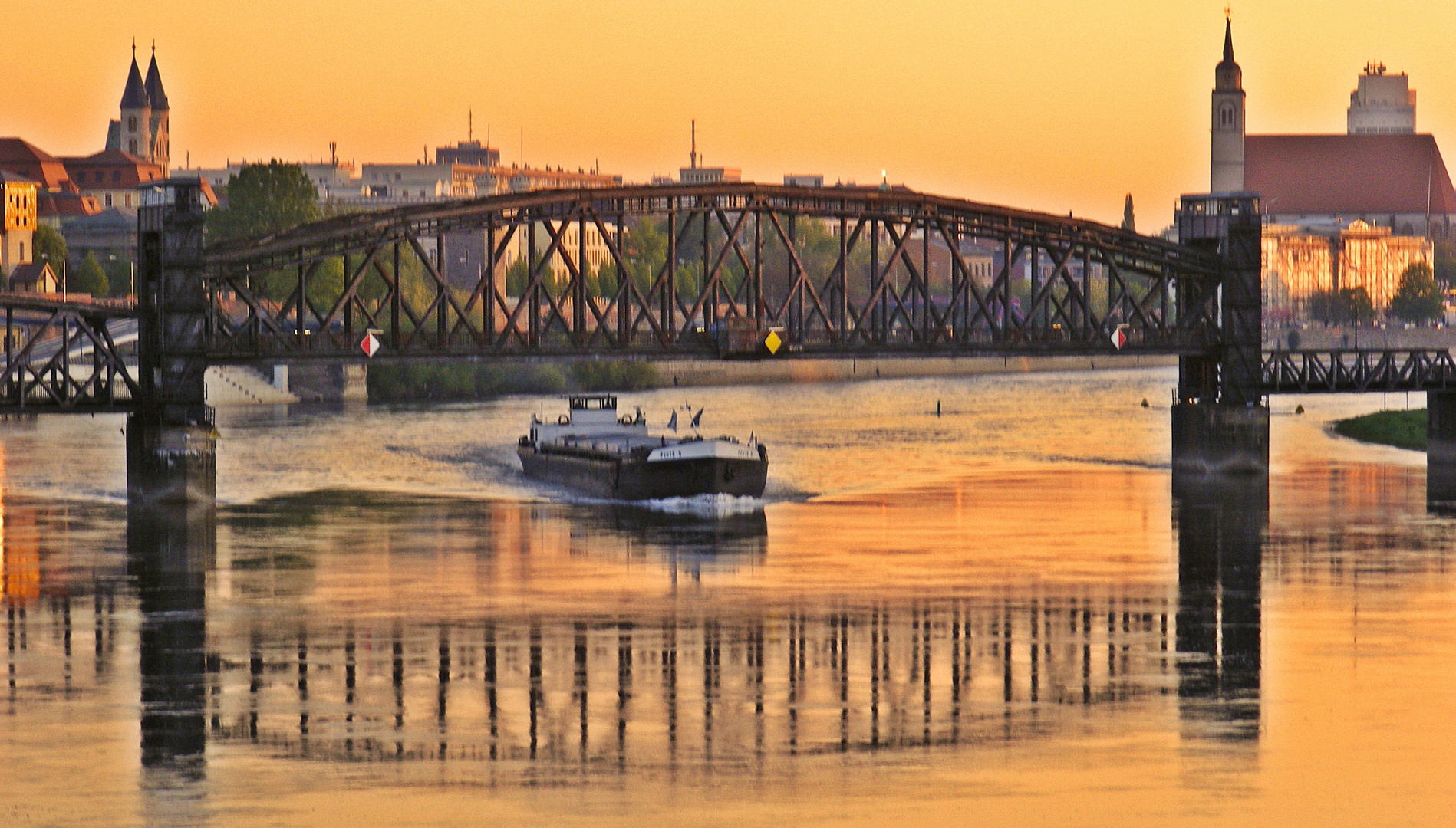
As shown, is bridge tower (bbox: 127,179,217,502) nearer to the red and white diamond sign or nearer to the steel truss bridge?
the steel truss bridge

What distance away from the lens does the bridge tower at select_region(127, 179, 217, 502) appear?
73.8 metres

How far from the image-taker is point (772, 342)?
81.7 m

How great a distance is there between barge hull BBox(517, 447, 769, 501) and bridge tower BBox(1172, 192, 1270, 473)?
1745cm

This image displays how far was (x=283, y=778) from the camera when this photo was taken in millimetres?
35062

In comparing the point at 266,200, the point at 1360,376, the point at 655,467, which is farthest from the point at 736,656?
the point at 266,200

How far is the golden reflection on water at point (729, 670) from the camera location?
34344 mm

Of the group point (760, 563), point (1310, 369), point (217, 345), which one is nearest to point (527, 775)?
point (760, 563)

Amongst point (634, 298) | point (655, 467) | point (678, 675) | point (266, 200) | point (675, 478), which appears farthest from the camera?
point (266, 200)

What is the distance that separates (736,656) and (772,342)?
35930 mm

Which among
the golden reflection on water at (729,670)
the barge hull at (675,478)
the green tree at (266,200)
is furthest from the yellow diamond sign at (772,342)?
the green tree at (266,200)

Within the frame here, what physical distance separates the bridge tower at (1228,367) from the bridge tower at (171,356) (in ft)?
118

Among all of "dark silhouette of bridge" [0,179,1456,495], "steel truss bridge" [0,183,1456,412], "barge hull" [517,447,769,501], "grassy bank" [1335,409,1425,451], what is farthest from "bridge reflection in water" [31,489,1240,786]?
"grassy bank" [1335,409,1425,451]

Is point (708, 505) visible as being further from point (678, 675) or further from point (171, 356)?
point (678, 675)

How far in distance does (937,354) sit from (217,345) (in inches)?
994
